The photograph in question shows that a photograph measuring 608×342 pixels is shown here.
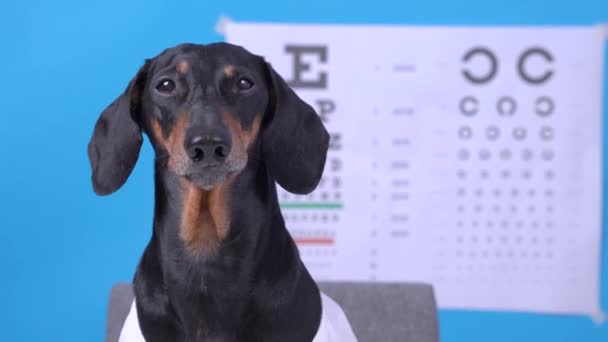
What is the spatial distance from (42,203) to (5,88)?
358 mm

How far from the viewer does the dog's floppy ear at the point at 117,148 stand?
4.52ft

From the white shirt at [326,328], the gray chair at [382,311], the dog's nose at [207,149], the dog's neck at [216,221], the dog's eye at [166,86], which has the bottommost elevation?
the gray chair at [382,311]

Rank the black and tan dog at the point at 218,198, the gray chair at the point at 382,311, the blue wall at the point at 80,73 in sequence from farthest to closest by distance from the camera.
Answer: the blue wall at the point at 80,73 < the gray chair at the point at 382,311 < the black and tan dog at the point at 218,198

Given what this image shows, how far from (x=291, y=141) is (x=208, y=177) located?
0.62 feet

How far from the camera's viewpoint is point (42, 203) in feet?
7.64

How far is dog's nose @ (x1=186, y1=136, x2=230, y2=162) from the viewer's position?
123 centimetres

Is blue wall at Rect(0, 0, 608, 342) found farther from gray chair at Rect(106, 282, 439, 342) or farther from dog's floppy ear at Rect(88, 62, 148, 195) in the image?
dog's floppy ear at Rect(88, 62, 148, 195)

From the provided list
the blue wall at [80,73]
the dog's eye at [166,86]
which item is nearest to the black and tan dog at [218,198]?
the dog's eye at [166,86]

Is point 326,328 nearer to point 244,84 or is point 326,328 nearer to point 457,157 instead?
point 244,84

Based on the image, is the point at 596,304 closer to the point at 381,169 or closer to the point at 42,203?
the point at 381,169

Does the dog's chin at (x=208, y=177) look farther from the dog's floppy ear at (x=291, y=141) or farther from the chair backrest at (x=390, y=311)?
the chair backrest at (x=390, y=311)

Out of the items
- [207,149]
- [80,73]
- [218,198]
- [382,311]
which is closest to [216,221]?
[218,198]

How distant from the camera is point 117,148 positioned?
1.38m

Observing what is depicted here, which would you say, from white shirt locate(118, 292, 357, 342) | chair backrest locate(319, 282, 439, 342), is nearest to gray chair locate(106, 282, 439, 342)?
chair backrest locate(319, 282, 439, 342)
